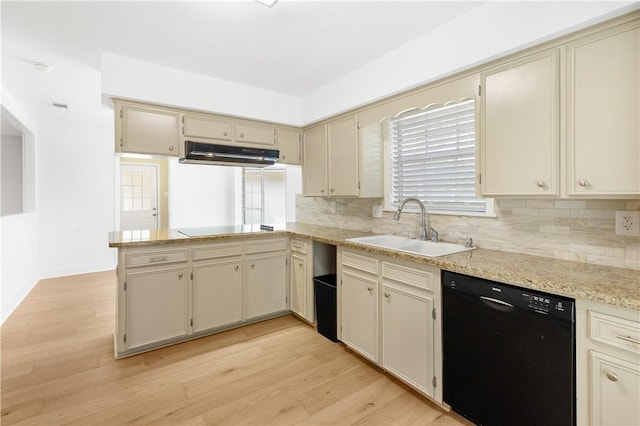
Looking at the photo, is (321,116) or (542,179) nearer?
(542,179)

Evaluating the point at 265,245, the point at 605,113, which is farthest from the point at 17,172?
the point at 605,113

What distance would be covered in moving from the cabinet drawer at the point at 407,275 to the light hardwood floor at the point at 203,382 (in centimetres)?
74

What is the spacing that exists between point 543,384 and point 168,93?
3375 millimetres

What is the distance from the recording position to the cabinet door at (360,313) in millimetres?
2285

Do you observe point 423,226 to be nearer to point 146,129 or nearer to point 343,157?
point 343,157

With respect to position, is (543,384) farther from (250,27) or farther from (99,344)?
(99,344)

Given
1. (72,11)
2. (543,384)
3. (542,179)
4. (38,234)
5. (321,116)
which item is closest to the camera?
(543,384)

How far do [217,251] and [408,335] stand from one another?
5.85ft

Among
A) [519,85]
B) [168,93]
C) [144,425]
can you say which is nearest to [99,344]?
[144,425]

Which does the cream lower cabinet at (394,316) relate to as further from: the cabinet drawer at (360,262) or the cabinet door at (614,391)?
the cabinet door at (614,391)

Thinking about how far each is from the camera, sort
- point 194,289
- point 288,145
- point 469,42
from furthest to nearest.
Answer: point 288,145 → point 194,289 → point 469,42

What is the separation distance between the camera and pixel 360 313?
242cm

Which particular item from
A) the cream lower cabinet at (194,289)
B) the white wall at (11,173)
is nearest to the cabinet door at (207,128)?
the cream lower cabinet at (194,289)

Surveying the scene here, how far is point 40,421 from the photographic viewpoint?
5.82 ft
